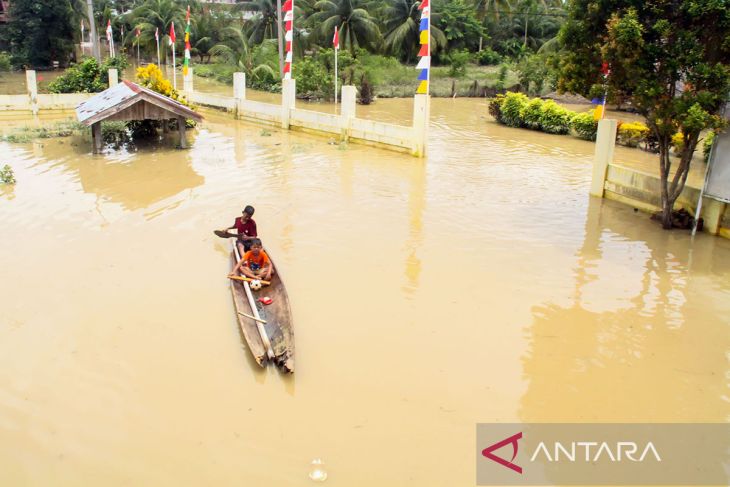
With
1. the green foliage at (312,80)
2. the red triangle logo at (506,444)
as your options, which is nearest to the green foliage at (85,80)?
the green foliage at (312,80)

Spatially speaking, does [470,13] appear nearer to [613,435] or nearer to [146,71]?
[146,71]

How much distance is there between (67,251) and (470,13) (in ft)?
140

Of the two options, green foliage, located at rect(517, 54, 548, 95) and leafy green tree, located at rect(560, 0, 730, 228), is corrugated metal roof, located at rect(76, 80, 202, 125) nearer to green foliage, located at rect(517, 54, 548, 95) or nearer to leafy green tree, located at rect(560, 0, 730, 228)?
leafy green tree, located at rect(560, 0, 730, 228)

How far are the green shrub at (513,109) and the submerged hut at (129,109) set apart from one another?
13.3 m

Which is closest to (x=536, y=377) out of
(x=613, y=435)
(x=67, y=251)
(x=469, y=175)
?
(x=613, y=435)

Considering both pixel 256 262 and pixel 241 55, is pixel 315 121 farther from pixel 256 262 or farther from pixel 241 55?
pixel 241 55

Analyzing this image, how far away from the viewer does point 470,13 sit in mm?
46156

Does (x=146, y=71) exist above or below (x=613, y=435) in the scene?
above

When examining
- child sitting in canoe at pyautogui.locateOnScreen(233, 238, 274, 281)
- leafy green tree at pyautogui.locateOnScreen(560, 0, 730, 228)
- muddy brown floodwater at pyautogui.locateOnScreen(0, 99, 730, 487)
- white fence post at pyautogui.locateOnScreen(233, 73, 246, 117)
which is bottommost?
muddy brown floodwater at pyautogui.locateOnScreen(0, 99, 730, 487)

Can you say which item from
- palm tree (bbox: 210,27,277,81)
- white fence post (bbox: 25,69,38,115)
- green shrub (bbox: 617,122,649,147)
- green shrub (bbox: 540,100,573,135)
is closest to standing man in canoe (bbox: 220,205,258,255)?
green shrub (bbox: 617,122,649,147)

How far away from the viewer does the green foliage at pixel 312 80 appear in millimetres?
32125

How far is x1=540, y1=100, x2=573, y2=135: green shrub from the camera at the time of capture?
22703mm

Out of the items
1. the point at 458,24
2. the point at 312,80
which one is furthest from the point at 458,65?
the point at 312,80

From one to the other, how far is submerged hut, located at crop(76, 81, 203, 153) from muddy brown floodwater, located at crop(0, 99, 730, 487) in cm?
303
